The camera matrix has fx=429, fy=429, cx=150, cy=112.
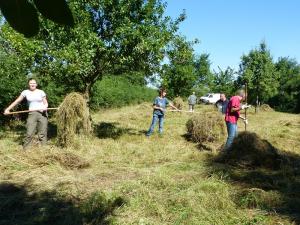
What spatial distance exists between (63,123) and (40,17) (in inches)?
359

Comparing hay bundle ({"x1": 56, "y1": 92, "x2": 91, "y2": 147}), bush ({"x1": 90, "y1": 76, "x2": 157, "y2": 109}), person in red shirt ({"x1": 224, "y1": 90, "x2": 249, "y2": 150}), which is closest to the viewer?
person in red shirt ({"x1": 224, "y1": 90, "x2": 249, "y2": 150})

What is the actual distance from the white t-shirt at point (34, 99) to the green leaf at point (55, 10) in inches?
314

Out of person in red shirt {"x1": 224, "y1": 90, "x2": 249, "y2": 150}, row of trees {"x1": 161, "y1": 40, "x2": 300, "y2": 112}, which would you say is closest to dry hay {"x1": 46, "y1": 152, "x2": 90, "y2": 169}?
person in red shirt {"x1": 224, "y1": 90, "x2": 249, "y2": 150}

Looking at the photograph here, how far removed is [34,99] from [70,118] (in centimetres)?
138

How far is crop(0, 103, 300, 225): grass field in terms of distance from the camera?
498 cm

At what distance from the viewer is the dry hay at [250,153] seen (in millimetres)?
8219

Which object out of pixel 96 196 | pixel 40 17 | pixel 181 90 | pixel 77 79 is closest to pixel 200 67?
pixel 181 90

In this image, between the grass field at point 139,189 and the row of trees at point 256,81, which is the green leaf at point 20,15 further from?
the row of trees at point 256,81

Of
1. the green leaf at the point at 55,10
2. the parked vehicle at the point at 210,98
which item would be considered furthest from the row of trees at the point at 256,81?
the green leaf at the point at 55,10

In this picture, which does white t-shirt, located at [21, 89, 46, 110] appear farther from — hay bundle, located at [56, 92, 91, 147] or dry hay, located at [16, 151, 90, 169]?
dry hay, located at [16, 151, 90, 169]

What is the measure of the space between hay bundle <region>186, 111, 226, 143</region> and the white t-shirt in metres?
4.80

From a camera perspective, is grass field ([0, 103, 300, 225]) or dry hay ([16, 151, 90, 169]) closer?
grass field ([0, 103, 300, 225])

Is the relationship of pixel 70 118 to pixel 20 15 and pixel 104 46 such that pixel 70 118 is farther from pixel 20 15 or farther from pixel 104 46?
pixel 20 15

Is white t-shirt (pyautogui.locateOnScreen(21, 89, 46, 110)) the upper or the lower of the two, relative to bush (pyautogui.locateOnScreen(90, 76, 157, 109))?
lower
